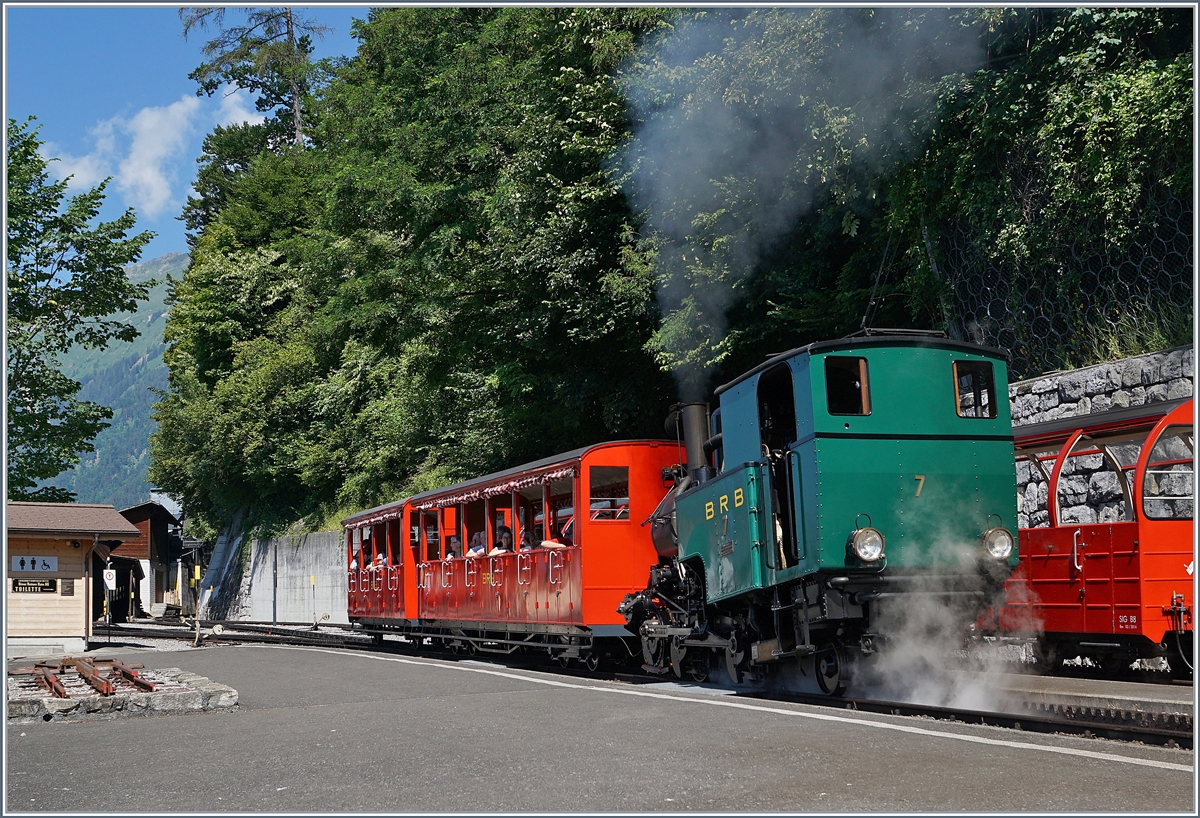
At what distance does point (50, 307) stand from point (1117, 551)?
2878 centimetres

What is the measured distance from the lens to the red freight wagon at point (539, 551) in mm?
13570

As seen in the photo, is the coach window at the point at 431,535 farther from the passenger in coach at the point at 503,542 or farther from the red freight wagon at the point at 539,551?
the passenger in coach at the point at 503,542

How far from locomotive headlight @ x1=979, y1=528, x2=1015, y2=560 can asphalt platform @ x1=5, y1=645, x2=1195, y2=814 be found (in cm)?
164

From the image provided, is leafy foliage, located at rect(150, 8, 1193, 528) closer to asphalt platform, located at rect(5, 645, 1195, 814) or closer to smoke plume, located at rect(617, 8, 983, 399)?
smoke plume, located at rect(617, 8, 983, 399)

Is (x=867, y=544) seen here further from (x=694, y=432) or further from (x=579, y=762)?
(x=694, y=432)

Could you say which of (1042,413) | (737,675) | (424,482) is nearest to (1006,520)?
(737,675)

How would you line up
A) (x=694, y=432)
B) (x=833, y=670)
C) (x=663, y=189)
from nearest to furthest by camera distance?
(x=833, y=670) → (x=694, y=432) → (x=663, y=189)

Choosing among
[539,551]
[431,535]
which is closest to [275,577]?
[431,535]

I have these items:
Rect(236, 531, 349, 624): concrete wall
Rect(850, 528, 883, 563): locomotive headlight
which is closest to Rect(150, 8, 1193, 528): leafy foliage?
Rect(236, 531, 349, 624): concrete wall

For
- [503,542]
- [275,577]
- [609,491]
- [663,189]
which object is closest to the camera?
[609,491]

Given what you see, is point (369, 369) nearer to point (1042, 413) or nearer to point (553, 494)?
point (553, 494)

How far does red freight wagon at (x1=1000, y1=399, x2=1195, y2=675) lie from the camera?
33.0 feet

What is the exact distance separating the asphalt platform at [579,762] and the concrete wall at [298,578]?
25.9m

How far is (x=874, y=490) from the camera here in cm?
926
